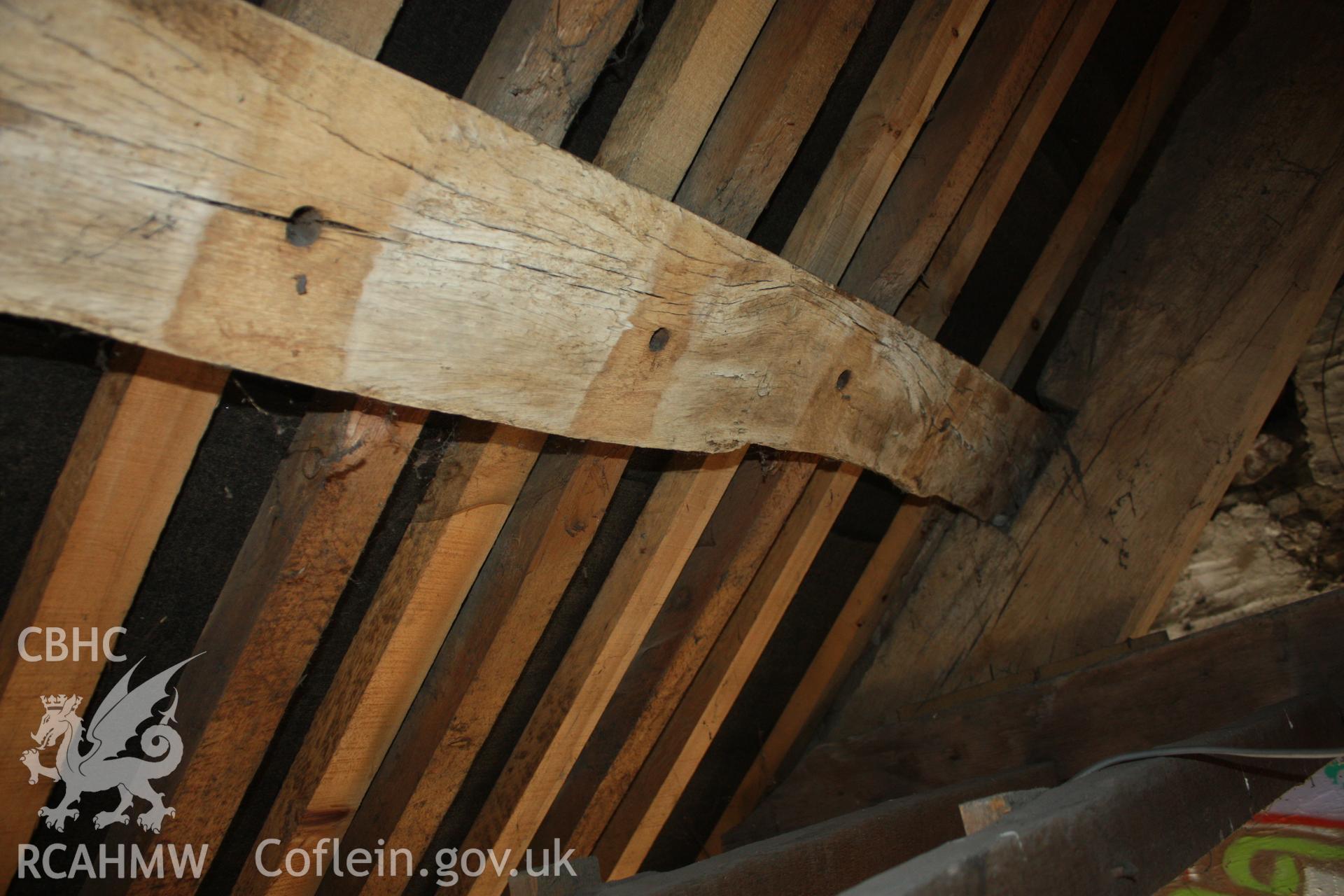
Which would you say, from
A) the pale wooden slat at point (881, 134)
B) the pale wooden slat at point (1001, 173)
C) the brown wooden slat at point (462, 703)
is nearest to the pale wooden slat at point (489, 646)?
the brown wooden slat at point (462, 703)

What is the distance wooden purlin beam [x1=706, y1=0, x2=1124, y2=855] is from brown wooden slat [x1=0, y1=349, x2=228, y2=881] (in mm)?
1366

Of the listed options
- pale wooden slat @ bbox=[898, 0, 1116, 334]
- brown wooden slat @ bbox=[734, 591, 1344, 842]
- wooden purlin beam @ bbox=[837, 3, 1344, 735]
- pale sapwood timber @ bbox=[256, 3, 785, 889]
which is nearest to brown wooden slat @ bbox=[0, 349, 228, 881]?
pale sapwood timber @ bbox=[256, 3, 785, 889]

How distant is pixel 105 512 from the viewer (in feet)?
3.51

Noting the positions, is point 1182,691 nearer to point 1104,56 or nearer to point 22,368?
point 1104,56

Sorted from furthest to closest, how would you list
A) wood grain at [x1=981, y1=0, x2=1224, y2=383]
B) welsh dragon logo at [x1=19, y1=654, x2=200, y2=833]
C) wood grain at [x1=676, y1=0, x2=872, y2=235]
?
1. wood grain at [x1=981, y1=0, x2=1224, y2=383]
2. wood grain at [x1=676, y1=0, x2=872, y2=235]
3. welsh dragon logo at [x1=19, y1=654, x2=200, y2=833]

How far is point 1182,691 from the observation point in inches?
63.0

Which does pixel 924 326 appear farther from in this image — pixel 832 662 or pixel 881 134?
pixel 832 662

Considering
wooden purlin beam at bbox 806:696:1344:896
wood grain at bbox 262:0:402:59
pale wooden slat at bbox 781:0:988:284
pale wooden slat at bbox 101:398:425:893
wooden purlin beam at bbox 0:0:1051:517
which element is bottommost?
pale wooden slat at bbox 101:398:425:893

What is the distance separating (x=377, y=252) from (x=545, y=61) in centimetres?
42

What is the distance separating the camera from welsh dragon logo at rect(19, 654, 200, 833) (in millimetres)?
1270

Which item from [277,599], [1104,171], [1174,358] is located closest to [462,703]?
[277,599]

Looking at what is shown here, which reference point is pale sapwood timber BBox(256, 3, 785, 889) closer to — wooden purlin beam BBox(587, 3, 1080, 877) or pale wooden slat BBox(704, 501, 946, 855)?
wooden purlin beam BBox(587, 3, 1080, 877)

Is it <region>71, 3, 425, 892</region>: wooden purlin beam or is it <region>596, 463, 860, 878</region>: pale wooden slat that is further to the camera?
<region>596, 463, 860, 878</region>: pale wooden slat

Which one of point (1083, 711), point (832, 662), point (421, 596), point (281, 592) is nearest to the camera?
point (281, 592)
